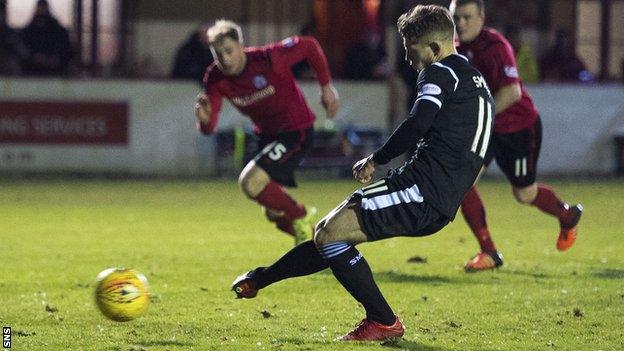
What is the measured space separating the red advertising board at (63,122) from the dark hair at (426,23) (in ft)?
47.1

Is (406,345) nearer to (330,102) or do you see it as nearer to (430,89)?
(430,89)

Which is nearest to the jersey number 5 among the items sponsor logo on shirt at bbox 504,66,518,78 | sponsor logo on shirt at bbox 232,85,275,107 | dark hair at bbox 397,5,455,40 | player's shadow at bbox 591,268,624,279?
sponsor logo on shirt at bbox 232,85,275,107

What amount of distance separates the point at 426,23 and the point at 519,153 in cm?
413

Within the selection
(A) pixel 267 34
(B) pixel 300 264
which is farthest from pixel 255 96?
(A) pixel 267 34

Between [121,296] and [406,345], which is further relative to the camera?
[121,296]

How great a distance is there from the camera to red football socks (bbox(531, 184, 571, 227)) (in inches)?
449

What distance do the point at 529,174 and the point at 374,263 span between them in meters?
1.42

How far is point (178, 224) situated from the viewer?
14781mm

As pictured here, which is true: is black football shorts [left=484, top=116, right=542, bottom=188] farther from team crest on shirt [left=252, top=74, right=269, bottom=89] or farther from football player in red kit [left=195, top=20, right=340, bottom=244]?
team crest on shirt [left=252, top=74, right=269, bottom=89]

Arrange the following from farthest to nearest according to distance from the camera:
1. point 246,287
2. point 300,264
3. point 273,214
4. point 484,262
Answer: point 273,214
point 484,262
point 246,287
point 300,264

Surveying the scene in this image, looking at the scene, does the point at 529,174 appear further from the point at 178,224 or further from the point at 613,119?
the point at 613,119

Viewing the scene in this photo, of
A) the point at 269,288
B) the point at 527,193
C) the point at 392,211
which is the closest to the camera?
the point at 392,211

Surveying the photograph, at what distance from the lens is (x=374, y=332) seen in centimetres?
747

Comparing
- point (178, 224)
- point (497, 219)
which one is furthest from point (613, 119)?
point (178, 224)
